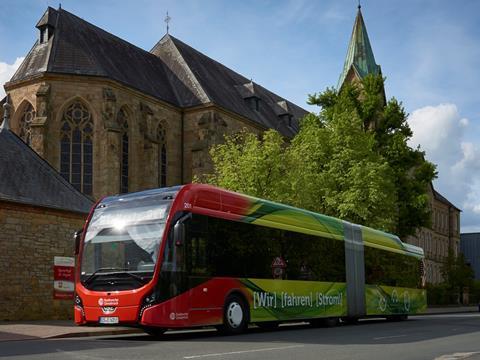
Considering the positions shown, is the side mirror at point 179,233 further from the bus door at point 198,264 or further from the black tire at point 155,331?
the black tire at point 155,331

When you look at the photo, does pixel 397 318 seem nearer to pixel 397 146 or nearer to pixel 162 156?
pixel 397 146

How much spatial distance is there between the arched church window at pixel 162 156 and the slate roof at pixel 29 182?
17.0 metres

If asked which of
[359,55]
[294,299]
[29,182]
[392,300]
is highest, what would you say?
[359,55]

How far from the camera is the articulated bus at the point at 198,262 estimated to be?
1331 cm

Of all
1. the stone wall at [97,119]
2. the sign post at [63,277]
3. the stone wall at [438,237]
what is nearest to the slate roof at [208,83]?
the stone wall at [97,119]

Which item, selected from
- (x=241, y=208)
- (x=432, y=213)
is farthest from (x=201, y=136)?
(x=241, y=208)

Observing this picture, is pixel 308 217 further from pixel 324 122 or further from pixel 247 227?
pixel 324 122

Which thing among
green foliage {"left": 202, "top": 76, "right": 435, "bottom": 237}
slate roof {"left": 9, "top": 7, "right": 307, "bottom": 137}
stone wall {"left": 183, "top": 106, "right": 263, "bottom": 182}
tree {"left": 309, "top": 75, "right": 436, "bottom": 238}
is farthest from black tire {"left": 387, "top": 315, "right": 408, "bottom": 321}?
slate roof {"left": 9, "top": 7, "right": 307, "bottom": 137}

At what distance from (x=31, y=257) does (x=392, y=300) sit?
12.7 metres

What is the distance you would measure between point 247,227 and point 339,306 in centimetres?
597

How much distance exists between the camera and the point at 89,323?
45.1 ft

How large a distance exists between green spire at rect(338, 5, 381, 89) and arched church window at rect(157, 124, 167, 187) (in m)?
25.1

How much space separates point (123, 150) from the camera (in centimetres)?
3838

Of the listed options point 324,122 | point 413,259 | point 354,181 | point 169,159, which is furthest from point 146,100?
point 413,259
